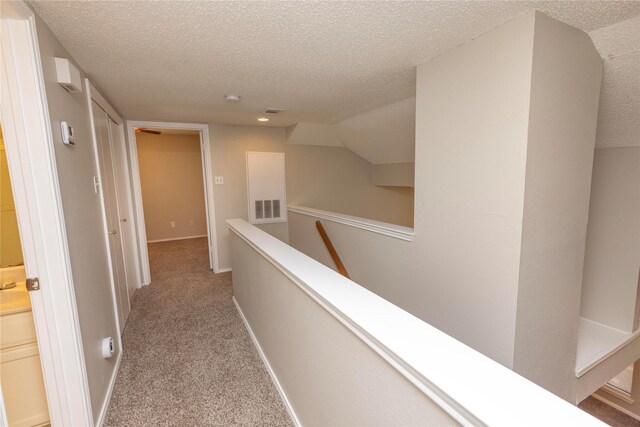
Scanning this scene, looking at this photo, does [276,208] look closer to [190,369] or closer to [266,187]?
[266,187]

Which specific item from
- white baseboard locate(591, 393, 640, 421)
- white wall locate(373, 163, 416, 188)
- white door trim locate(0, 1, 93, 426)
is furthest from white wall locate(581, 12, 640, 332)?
white door trim locate(0, 1, 93, 426)

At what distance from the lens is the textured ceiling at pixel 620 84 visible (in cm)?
152

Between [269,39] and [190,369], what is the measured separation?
2.23 metres

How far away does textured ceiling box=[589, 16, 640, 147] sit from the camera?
5.00ft

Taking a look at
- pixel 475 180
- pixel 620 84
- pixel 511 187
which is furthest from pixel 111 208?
pixel 620 84

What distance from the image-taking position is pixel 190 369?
82.0 inches

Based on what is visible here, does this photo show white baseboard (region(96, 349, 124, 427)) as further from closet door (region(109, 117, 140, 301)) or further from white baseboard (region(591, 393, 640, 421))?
white baseboard (region(591, 393, 640, 421))

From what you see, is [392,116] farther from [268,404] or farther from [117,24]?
[268,404]

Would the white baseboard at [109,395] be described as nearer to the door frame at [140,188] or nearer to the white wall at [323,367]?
the white wall at [323,367]

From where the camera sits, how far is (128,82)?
7.25 feet

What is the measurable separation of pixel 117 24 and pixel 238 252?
6.05 feet

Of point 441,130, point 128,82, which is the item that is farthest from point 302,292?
point 128,82

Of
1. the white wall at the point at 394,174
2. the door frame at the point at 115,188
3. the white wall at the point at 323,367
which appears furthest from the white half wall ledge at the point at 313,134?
the white wall at the point at 323,367

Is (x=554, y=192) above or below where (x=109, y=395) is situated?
above
